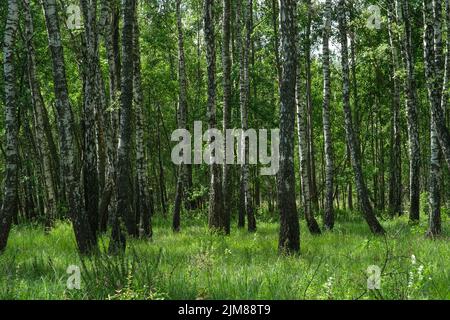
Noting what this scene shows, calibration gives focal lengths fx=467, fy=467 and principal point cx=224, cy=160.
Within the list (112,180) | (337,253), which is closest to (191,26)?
(112,180)

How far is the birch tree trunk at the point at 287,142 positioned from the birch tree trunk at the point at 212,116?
14.2ft

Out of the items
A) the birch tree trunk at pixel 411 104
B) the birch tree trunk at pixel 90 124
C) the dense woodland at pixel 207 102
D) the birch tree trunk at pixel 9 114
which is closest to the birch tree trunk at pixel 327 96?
the dense woodland at pixel 207 102

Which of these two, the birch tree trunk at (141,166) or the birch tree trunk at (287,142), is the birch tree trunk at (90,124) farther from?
the birch tree trunk at (287,142)

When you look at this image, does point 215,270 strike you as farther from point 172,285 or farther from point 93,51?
point 93,51

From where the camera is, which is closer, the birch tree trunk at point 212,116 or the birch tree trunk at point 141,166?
the birch tree trunk at point 141,166

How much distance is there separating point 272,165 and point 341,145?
11.1 metres

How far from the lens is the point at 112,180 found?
1234 centimetres

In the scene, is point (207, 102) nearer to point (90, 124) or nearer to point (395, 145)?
point (90, 124)

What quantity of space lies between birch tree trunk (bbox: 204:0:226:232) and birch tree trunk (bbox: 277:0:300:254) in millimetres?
4336

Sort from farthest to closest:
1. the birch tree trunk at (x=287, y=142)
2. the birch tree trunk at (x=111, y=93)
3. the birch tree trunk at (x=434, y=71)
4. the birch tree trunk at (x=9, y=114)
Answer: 1. the birch tree trunk at (x=111, y=93)
2. the birch tree trunk at (x=434, y=71)
3. the birch tree trunk at (x=9, y=114)
4. the birch tree trunk at (x=287, y=142)

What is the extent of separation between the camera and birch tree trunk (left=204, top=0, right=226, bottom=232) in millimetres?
13461

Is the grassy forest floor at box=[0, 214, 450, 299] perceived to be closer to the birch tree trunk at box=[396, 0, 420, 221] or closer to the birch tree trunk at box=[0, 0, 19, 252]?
the birch tree trunk at box=[0, 0, 19, 252]

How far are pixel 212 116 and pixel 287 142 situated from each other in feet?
15.9

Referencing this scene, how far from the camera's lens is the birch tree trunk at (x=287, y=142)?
9.20m
